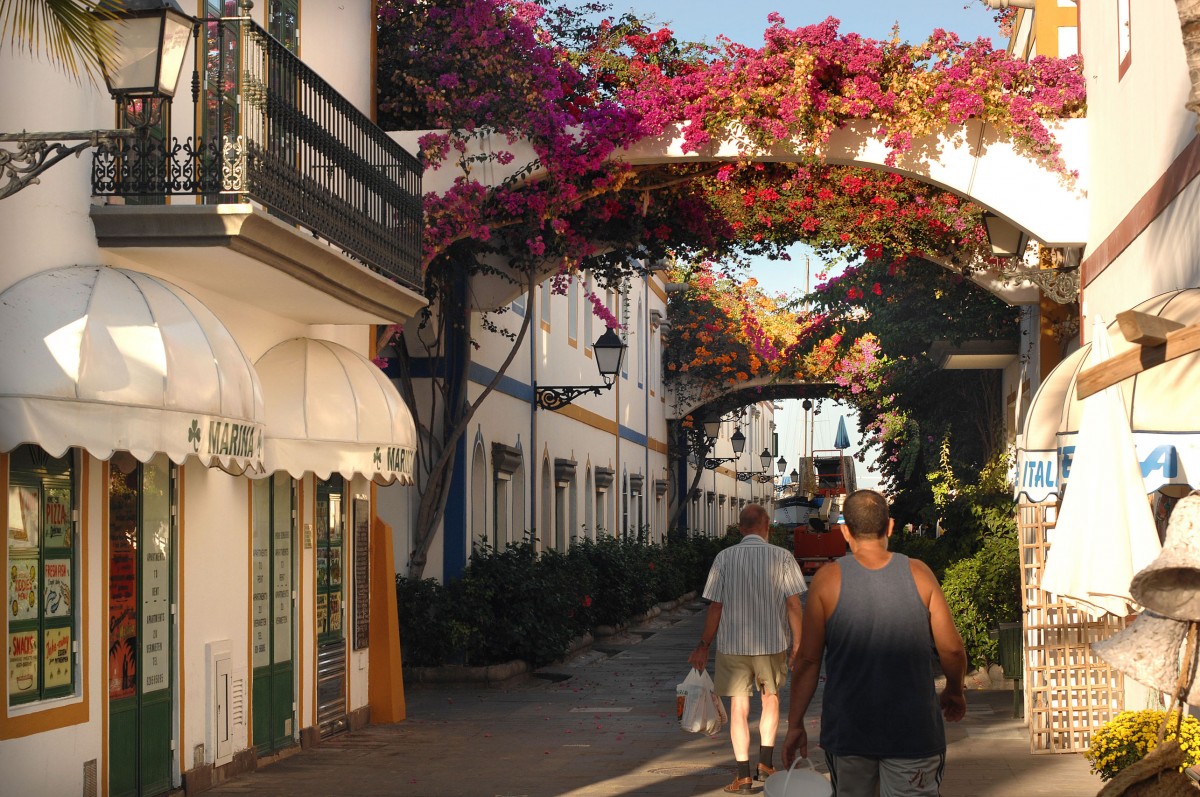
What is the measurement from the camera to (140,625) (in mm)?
10359

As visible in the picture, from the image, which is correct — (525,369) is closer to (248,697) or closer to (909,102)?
(909,102)

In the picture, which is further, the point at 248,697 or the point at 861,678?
the point at 248,697

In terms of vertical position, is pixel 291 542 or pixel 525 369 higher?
pixel 525 369

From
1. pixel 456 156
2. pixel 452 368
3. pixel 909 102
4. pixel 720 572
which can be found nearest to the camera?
pixel 720 572

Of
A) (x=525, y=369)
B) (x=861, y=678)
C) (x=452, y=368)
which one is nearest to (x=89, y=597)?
(x=861, y=678)

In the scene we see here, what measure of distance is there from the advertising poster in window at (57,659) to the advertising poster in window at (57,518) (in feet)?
1.68

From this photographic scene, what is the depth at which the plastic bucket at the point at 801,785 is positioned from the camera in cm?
619

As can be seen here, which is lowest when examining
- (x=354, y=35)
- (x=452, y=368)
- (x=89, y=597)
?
(x=89, y=597)

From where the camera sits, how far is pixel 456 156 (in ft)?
51.2

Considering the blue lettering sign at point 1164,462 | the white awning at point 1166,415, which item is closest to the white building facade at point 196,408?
the white awning at point 1166,415

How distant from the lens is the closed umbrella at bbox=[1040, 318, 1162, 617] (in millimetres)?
6719

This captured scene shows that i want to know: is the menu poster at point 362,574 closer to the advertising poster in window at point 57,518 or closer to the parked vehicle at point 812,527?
the advertising poster in window at point 57,518

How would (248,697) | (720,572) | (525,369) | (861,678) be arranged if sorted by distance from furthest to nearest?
1. (525,369)
2. (248,697)
3. (720,572)
4. (861,678)

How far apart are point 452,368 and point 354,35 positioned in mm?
5397
